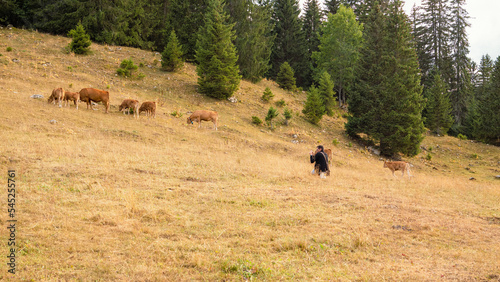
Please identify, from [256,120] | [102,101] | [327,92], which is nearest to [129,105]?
[102,101]

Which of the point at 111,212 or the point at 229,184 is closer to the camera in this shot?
the point at 111,212

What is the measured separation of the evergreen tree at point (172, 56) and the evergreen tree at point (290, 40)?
66.6 ft

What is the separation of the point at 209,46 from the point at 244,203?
22959 mm

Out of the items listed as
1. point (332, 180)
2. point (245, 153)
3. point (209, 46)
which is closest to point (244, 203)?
point (332, 180)

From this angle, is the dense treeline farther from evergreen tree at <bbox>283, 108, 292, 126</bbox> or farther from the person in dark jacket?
the person in dark jacket

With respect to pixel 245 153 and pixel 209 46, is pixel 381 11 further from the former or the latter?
pixel 245 153

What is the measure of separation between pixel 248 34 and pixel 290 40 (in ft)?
46.4

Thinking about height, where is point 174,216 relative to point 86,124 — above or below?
below

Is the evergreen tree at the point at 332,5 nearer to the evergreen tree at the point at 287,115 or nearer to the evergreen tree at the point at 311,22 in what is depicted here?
the evergreen tree at the point at 311,22

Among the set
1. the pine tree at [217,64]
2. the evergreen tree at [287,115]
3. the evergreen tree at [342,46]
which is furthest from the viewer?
the evergreen tree at [342,46]

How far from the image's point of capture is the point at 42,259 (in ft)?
15.1

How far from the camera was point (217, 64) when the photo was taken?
27.4 meters

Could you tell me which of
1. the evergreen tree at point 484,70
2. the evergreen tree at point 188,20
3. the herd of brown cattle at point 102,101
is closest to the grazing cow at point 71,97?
the herd of brown cattle at point 102,101

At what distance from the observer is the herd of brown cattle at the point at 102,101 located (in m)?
19.0
